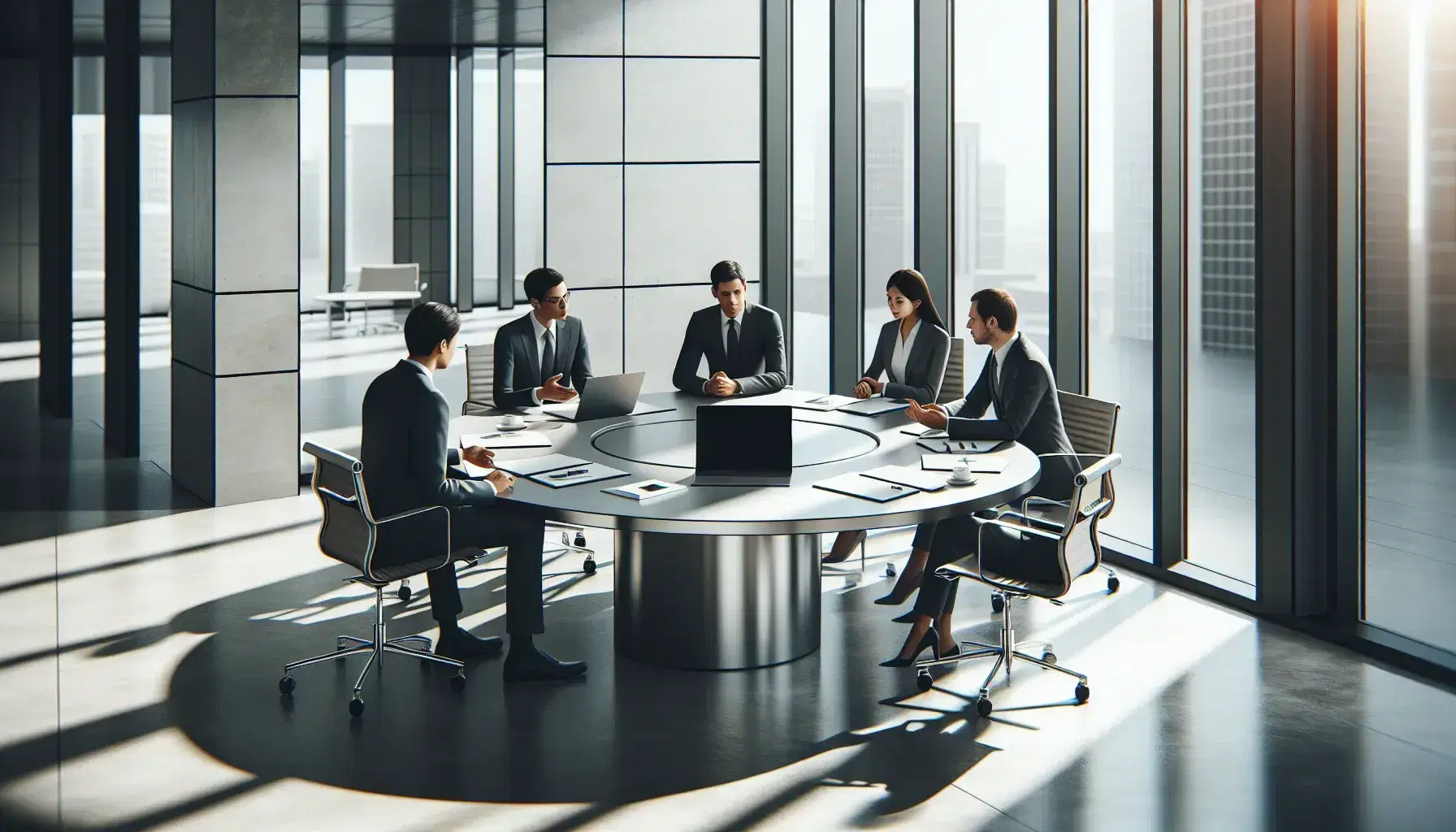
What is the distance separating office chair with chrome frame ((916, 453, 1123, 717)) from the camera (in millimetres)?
4414

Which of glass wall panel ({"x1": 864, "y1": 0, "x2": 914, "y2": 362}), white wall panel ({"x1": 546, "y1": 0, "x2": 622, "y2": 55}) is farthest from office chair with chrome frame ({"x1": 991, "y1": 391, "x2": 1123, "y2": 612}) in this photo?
white wall panel ({"x1": 546, "y1": 0, "x2": 622, "y2": 55})

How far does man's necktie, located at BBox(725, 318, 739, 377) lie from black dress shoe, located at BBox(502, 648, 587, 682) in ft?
7.60

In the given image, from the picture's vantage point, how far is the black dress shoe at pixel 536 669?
16.1 ft

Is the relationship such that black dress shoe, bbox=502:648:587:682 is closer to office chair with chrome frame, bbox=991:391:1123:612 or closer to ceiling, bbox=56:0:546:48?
office chair with chrome frame, bbox=991:391:1123:612

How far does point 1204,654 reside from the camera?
17.0 feet

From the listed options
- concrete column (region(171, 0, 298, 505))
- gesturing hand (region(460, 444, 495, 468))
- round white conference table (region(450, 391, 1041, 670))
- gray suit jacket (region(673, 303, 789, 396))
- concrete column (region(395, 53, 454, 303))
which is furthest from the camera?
concrete column (region(395, 53, 454, 303))

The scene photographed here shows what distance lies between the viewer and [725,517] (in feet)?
13.6

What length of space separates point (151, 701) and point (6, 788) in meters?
0.73

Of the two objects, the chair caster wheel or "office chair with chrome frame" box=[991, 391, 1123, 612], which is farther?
"office chair with chrome frame" box=[991, 391, 1123, 612]

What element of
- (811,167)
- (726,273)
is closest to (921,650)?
(726,273)

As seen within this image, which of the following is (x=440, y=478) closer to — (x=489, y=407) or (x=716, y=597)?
(x=716, y=597)

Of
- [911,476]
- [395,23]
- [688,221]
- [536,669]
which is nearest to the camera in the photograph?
[911,476]

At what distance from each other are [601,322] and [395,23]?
9.15m

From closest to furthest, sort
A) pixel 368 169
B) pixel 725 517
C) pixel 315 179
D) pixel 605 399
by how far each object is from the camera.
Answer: pixel 725 517
pixel 605 399
pixel 368 169
pixel 315 179
